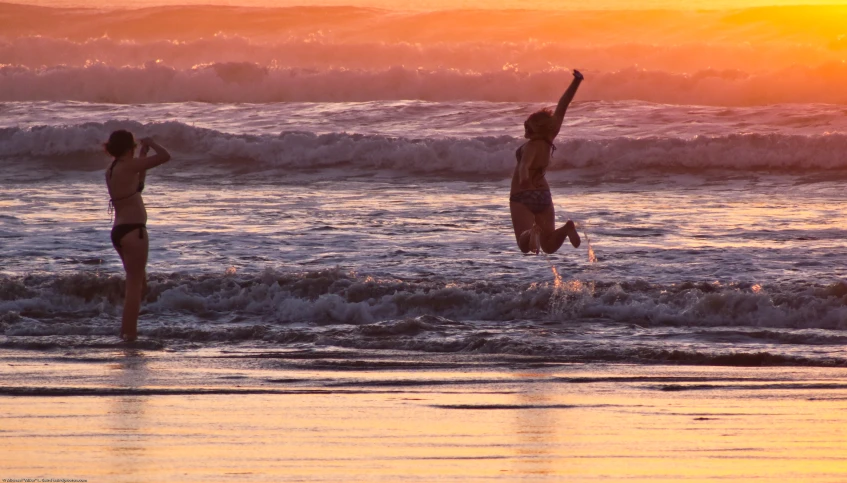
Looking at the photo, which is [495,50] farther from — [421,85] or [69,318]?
[69,318]

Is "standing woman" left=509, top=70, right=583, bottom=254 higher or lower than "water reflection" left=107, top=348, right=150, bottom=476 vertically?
higher

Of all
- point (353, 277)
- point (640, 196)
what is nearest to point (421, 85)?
point (640, 196)

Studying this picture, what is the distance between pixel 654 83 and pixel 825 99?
14.0ft

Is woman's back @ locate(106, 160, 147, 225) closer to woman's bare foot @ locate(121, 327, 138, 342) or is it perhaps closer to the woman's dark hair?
the woman's dark hair

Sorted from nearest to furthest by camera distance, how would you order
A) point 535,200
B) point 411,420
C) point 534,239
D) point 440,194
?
1. point 411,420
2. point 534,239
3. point 535,200
4. point 440,194

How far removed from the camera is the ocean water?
31.9 feet

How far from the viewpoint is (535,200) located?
9742 millimetres

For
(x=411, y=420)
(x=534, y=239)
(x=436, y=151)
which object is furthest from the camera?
(x=436, y=151)

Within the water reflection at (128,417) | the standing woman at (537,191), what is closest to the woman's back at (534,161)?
the standing woman at (537,191)

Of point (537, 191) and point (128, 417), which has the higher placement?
point (537, 191)

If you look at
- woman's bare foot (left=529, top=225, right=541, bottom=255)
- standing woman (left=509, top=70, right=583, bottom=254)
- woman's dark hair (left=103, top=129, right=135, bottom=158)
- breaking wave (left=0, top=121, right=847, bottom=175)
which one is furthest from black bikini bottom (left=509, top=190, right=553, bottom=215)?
breaking wave (left=0, top=121, right=847, bottom=175)

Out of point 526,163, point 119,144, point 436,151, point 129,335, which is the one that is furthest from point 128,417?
point 436,151

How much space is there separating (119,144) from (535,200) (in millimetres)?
3359

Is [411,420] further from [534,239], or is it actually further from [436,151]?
[436,151]
